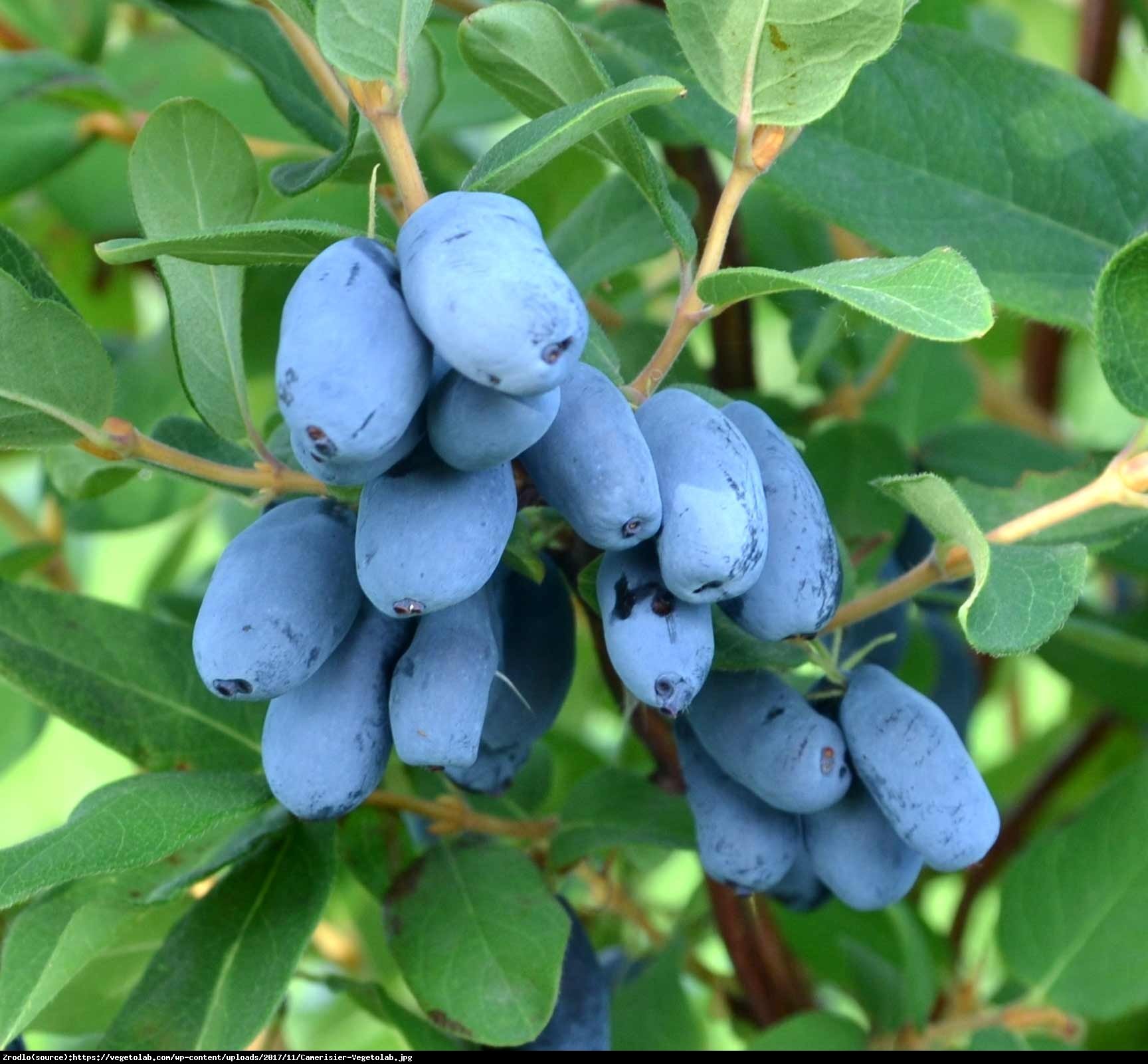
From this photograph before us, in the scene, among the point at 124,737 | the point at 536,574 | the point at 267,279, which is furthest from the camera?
the point at 267,279

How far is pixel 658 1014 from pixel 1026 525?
23.7 inches

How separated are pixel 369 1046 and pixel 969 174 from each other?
0.94 metres

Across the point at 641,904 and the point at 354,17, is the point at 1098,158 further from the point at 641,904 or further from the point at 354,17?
the point at 641,904

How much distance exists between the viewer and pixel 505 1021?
88cm

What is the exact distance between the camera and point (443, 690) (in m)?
0.67

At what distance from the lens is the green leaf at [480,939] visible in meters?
0.88

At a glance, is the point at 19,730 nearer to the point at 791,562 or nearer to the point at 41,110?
the point at 41,110

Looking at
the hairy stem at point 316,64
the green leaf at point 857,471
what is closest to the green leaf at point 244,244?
the hairy stem at point 316,64

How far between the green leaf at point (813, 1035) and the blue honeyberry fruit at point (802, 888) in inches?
6.4

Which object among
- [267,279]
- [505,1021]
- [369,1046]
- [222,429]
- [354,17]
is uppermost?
[354,17]

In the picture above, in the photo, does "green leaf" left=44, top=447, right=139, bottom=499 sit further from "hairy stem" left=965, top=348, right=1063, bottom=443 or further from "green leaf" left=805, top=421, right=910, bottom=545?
"hairy stem" left=965, top=348, right=1063, bottom=443

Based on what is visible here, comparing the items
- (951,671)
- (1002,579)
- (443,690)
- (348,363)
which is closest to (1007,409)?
(951,671)

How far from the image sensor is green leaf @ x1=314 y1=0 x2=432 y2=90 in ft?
2.11

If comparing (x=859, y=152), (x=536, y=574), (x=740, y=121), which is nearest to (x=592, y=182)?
(x=859, y=152)
